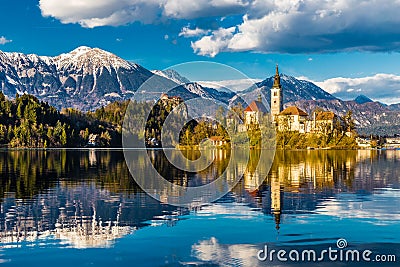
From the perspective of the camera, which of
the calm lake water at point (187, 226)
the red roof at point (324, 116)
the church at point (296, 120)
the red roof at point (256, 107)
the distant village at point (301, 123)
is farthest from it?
the red roof at point (256, 107)

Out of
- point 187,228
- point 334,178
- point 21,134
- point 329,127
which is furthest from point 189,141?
point 187,228

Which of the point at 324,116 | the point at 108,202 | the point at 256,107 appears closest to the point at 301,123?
the point at 324,116

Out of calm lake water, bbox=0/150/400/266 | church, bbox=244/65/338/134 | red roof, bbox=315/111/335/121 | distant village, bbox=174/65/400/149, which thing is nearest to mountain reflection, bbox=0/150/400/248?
calm lake water, bbox=0/150/400/266

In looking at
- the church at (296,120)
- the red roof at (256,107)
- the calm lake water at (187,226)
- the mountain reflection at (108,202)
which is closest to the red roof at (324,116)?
the church at (296,120)

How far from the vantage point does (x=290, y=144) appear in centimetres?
16512

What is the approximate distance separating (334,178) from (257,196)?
17.1 meters

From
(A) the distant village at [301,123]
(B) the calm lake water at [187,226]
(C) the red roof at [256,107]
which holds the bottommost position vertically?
(B) the calm lake water at [187,226]

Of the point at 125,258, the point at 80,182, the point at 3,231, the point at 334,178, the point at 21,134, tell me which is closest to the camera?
the point at 125,258

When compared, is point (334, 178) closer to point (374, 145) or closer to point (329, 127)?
point (329, 127)

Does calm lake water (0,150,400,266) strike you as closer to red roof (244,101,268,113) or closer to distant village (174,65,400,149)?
distant village (174,65,400,149)

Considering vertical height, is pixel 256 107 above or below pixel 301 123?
above

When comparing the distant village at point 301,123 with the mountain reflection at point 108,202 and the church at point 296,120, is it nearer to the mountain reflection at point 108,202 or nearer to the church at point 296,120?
the church at point 296,120

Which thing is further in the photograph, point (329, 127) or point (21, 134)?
point (21, 134)

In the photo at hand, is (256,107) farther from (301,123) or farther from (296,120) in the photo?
(301,123)
